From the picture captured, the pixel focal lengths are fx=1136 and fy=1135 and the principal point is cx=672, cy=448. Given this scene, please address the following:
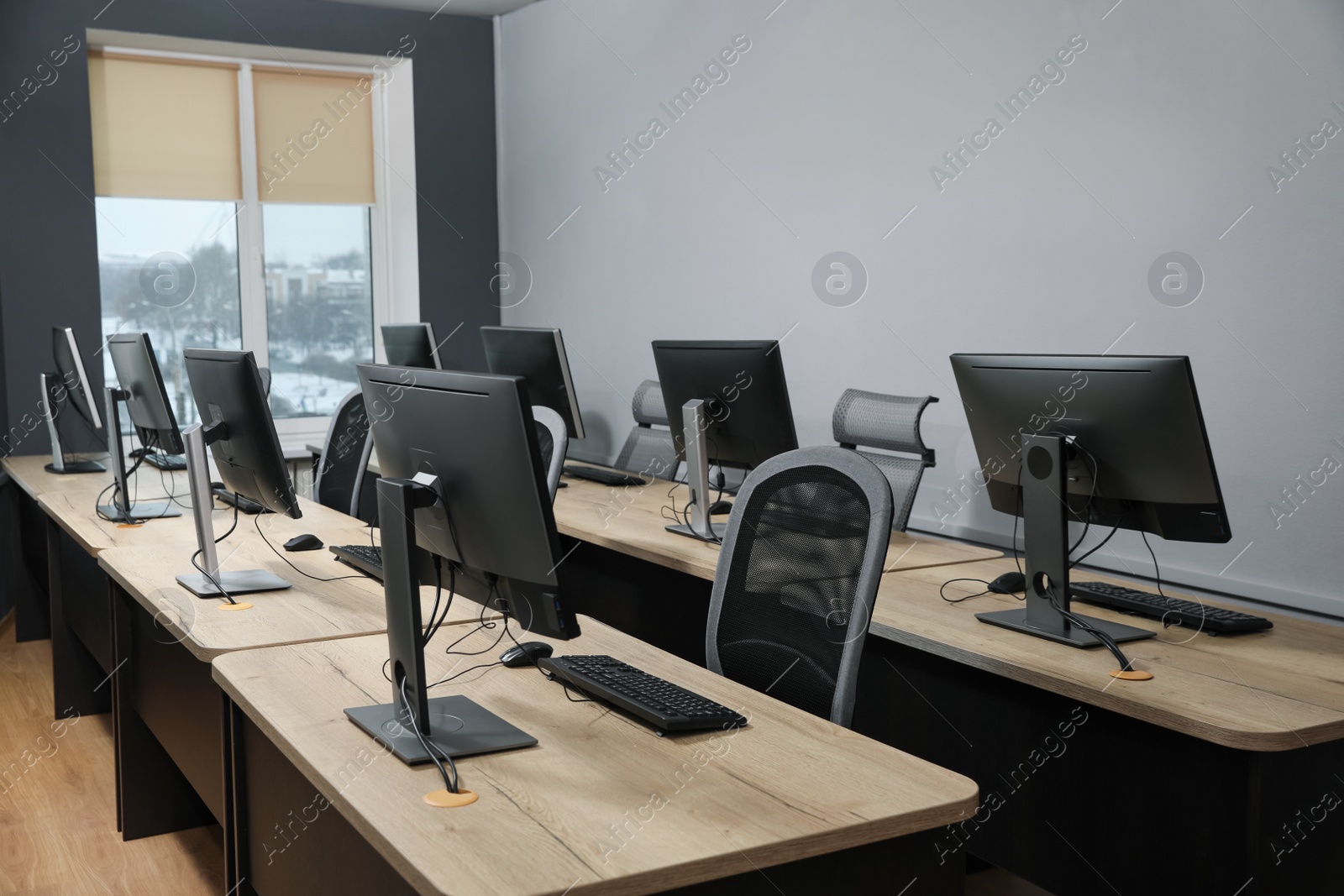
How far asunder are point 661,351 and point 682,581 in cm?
67

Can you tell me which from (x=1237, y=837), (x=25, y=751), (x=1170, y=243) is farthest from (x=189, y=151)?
(x=1237, y=837)

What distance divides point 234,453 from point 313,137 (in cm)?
408

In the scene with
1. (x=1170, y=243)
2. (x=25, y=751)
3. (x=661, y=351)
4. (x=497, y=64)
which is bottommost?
(x=25, y=751)

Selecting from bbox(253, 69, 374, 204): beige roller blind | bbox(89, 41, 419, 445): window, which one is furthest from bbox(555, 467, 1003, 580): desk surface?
bbox(253, 69, 374, 204): beige roller blind

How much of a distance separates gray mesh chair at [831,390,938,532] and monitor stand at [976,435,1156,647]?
0.89 meters

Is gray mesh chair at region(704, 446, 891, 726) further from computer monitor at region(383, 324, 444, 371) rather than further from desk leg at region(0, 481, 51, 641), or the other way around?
desk leg at region(0, 481, 51, 641)

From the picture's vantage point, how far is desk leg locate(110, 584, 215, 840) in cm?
299

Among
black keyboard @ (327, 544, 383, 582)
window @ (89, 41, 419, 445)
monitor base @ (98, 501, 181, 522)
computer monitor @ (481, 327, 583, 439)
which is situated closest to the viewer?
black keyboard @ (327, 544, 383, 582)

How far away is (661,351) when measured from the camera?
3.24 meters

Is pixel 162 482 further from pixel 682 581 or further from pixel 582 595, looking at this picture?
pixel 682 581

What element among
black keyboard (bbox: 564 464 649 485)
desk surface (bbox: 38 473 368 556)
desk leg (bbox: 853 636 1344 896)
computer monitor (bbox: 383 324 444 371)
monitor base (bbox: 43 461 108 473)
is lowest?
desk leg (bbox: 853 636 1344 896)

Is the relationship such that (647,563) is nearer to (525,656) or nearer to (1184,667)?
(525,656)

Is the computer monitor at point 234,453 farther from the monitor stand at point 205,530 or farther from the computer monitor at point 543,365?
the computer monitor at point 543,365

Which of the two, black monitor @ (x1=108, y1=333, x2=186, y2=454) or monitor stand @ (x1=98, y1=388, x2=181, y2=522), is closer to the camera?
black monitor @ (x1=108, y1=333, x2=186, y2=454)
